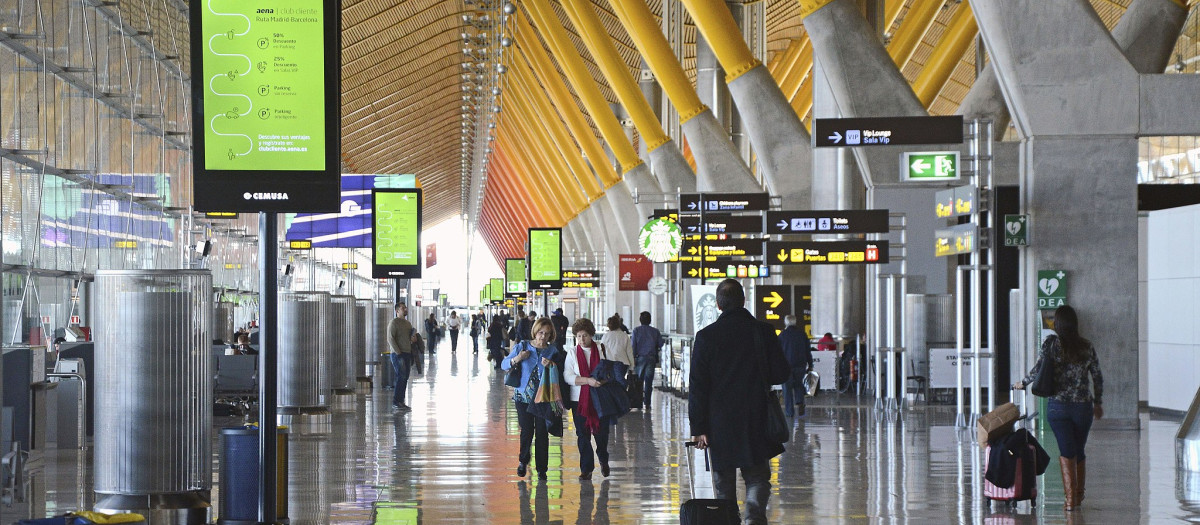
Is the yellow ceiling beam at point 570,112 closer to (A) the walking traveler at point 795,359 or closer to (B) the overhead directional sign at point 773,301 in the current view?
(B) the overhead directional sign at point 773,301

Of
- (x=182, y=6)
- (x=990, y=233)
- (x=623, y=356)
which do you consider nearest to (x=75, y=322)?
(x=623, y=356)

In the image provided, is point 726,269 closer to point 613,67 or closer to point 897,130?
point 613,67

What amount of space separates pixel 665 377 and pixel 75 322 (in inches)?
417

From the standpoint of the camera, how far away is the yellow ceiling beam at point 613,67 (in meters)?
35.8

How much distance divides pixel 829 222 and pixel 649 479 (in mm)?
10241

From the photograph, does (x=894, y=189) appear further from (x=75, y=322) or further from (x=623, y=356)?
(x=75, y=322)

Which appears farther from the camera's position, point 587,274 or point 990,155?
point 587,274

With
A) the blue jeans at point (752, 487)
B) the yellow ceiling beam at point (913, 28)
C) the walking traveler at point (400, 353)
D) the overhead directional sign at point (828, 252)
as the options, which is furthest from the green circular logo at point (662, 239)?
the blue jeans at point (752, 487)

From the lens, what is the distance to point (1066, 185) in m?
16.3

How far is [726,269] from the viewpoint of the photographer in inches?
1115

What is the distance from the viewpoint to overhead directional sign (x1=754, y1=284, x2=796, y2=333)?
2484cm

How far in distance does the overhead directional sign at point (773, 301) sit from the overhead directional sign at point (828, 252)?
2.64 metres

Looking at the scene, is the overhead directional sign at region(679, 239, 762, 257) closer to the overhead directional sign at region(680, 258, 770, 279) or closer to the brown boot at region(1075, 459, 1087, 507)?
the overhead directional sign at region(680, 258, 770, 279)

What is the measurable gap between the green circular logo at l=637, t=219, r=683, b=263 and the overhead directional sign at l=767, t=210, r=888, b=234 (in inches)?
151
